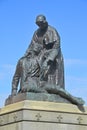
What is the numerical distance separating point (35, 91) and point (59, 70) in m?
1.44

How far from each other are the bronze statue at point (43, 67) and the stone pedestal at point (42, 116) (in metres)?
0.44

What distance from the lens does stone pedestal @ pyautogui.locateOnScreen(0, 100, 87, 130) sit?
37.3 feet

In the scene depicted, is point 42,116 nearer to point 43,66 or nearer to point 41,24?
point 43,66

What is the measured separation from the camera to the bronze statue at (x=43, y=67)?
12.3 m

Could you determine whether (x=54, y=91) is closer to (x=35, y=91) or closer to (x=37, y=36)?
(x=35, y=91)

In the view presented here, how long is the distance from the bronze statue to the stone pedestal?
44 cm

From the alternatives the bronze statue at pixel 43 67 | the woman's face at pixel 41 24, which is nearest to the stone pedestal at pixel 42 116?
the bronze statue at pixel 43 67

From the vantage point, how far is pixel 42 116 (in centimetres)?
1150

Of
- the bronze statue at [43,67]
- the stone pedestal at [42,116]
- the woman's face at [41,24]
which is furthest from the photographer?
the woman's face at [41,24]

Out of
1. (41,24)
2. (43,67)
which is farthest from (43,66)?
(41,24)

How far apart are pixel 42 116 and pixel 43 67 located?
177cm

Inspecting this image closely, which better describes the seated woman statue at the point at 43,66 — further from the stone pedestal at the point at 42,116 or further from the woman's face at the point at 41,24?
the stone pedestal at the point at 42,116

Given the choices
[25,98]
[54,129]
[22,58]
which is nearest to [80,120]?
[54,129]

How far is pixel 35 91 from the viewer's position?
472 inches
